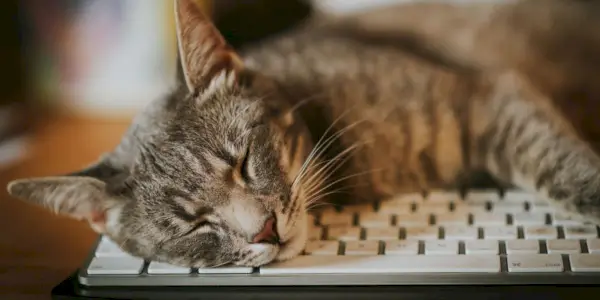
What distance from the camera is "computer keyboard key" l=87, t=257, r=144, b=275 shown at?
746 millimetres

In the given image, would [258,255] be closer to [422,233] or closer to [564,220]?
[422,233]

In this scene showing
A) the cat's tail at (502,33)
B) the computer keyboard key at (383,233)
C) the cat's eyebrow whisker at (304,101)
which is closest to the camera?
the computer keyboard key at (383,233)

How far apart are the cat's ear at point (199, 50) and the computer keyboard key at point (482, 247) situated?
312 millimetres

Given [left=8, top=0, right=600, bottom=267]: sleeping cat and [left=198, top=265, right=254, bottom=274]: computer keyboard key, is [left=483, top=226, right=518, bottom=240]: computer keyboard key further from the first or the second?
[left=198, top=265, right=254, bottom=274]: computer keyboard key

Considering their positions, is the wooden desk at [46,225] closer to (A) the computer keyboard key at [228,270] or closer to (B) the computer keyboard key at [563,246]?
(A) the computer keyboard key at [228,270]

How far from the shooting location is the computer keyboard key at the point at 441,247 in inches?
29.0

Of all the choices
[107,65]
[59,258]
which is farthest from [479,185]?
[107,65]

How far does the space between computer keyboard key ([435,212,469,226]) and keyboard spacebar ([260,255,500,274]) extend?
82 mm

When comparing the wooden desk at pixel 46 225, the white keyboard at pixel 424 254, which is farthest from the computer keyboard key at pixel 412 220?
the wooden desk at pixel 46 225

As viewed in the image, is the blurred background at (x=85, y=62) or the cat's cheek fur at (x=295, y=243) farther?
the blurred background at (x=85, y=62)

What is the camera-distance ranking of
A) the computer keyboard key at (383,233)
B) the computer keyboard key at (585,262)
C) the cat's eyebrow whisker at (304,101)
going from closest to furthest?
the computer keyboard key at (585,262) < the computer keyboard key at (383,233) < the cat's eyebrow whisker at (304,101)

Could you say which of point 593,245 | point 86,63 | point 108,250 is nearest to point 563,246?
point 593,245

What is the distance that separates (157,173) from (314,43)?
43cm

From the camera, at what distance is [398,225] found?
31.9 inches
